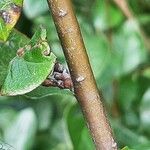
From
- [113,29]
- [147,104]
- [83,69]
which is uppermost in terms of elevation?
[83,69]

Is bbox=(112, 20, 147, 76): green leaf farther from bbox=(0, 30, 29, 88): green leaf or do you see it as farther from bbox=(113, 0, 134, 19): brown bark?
bbox=(0, 30, 29, 88): green leaf

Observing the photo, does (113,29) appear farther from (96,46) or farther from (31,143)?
(31,143)

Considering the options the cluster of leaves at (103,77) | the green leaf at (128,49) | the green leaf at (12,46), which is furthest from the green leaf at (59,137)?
the green leaf at (12,46)

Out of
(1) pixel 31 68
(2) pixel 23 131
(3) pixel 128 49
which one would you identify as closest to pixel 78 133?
(2) pixel 23 131

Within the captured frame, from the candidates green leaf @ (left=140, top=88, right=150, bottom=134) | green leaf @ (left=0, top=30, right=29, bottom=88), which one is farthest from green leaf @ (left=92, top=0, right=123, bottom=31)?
green leaf @ (left=0, top=30, right=29, bottom=88)

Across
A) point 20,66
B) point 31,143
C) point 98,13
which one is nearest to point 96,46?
point 98,13

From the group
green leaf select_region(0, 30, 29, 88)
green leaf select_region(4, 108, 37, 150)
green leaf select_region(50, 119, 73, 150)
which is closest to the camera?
green leaf select_region(0, 30, 29, 88)

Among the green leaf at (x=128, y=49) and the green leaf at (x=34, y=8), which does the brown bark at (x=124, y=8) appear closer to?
the green leaf at (x=128, y=49)

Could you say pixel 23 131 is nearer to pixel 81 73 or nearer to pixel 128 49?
pixel 128 49
